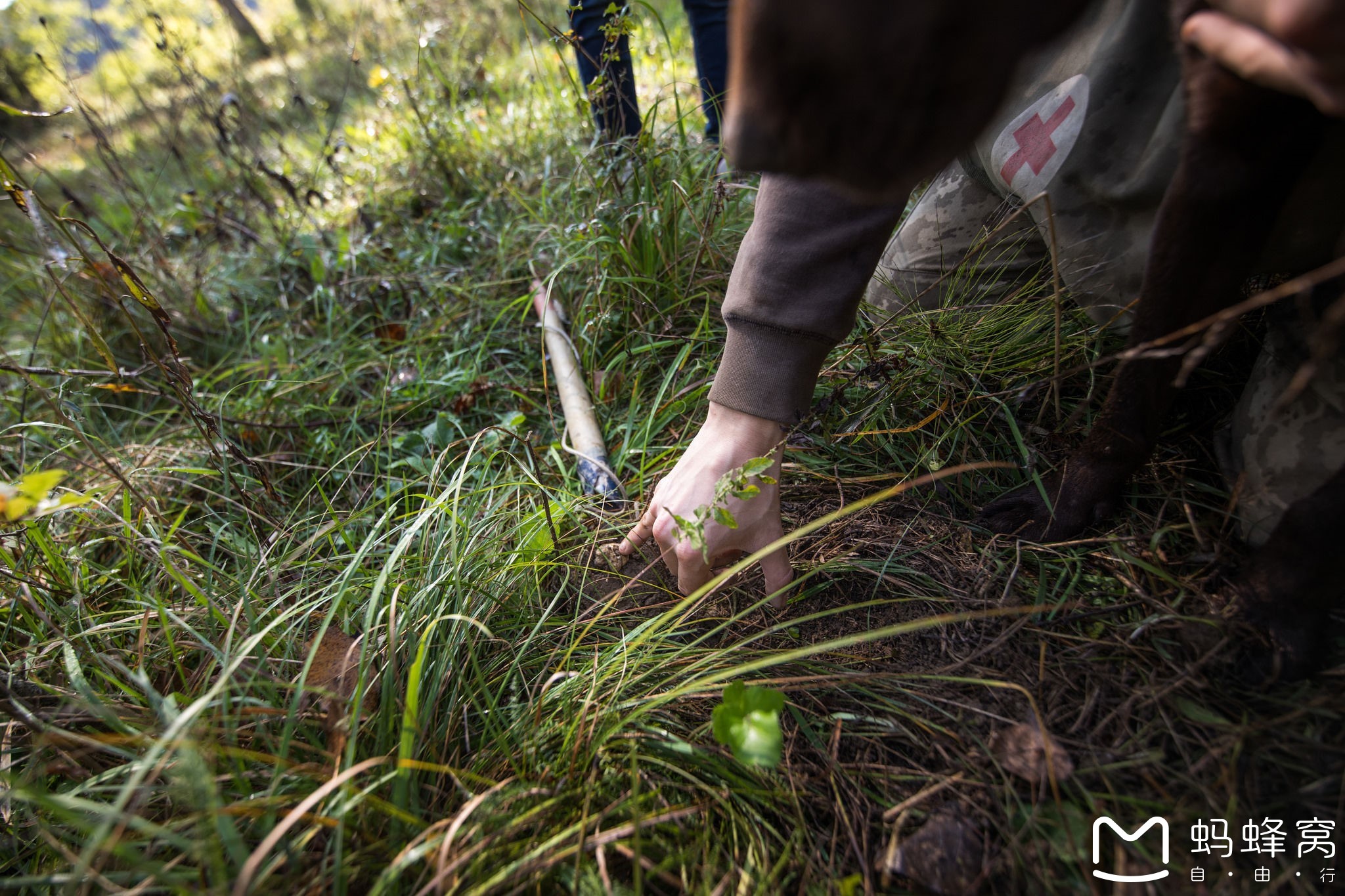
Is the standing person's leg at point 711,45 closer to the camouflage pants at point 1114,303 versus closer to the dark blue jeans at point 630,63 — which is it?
the dark blue jeans at point 630,63

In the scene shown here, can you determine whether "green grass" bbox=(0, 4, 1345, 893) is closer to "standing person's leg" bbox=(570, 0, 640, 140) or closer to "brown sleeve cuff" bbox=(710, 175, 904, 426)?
"standing person's leg" bbox=(570, 0, 640, 140)

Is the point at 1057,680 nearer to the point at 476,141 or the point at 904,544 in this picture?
the point at 904,544

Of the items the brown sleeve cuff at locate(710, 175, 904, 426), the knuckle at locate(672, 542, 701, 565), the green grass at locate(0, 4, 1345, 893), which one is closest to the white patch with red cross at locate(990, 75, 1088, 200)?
the green grass at locate(0, 4, 1345, 893)

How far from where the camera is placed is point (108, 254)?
1282mm

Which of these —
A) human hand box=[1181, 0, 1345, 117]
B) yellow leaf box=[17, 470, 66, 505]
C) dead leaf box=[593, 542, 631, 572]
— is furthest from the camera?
dead leaf box=[593, 542, 631, 572]

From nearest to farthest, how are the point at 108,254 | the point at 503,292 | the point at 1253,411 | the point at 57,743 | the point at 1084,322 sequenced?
the point at 57,743 < the point at 1253,411 < the point at 108,254 < the point at 1084,322 < the point at 503,292

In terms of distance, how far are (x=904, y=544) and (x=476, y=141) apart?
3025 millimetres

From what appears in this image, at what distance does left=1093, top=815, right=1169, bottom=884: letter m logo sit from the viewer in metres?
0.80

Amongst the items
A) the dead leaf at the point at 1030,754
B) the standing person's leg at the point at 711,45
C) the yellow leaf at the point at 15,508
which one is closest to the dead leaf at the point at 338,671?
the yellow leaf at the point at 15,508

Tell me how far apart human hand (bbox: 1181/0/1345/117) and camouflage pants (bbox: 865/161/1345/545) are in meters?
0.35

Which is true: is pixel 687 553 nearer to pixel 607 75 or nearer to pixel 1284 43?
pixel 1284 43

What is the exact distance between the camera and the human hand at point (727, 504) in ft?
3.87

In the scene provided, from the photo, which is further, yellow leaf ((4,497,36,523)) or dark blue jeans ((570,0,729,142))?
dark blue jeans ((570,0,729,142))

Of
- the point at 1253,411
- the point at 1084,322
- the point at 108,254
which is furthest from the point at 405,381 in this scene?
the point at 1253,411
